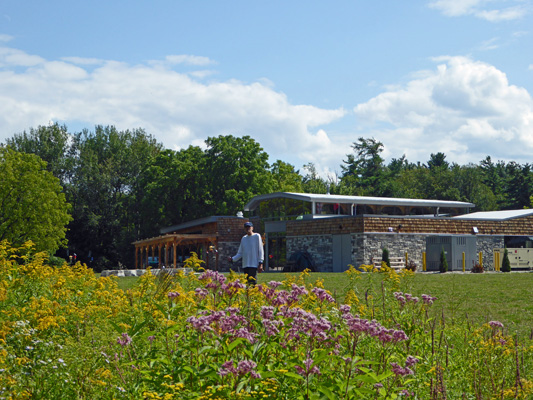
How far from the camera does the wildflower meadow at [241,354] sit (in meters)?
3.97

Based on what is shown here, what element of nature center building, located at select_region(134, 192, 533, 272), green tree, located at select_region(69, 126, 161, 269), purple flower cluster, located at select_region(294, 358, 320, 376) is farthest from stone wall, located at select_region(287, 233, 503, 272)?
purple flower cluster, located at select_region(294, 358, 320, 376)

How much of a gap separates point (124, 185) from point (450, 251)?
107 feet

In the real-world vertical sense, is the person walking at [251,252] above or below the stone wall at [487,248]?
above

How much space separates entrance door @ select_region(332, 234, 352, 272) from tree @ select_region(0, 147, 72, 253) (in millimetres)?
19441

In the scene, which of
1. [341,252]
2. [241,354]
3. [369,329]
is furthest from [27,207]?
[369,329]

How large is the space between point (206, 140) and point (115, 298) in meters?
46.8

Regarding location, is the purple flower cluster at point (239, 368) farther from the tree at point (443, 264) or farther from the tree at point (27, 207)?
the tree at point (27, 207)

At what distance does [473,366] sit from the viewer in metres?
5.50

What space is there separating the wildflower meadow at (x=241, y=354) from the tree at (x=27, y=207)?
125 ft

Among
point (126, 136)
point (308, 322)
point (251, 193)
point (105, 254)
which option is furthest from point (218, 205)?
point (308, 322)

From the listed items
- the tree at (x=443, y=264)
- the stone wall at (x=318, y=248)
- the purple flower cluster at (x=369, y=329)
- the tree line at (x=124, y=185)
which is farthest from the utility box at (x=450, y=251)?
the purple flower cluster at (x=369, y=329)

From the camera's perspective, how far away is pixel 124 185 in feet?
199

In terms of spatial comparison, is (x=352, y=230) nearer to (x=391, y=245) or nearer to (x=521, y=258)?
(x=391, y=245)

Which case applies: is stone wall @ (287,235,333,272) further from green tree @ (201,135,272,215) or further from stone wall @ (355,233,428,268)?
green tree @ (201,135,272,215)
